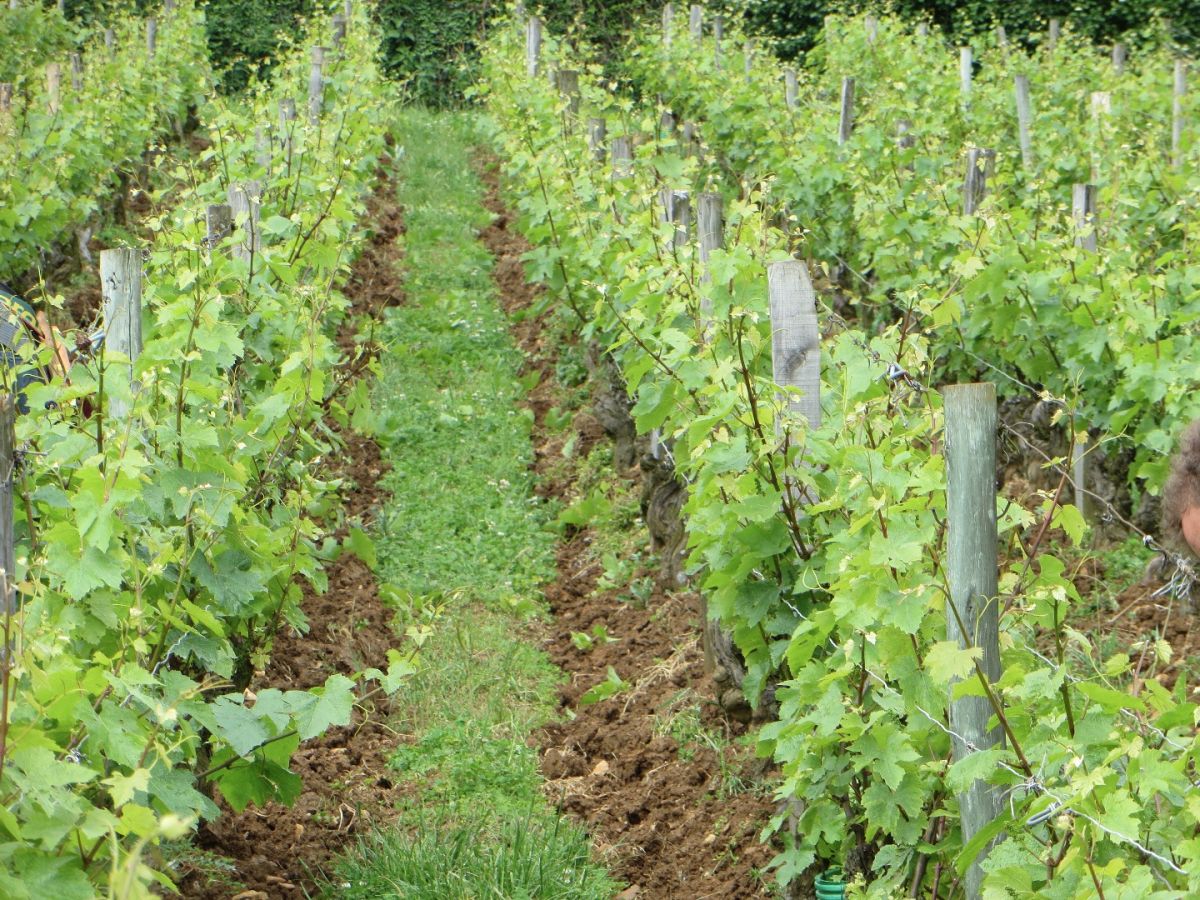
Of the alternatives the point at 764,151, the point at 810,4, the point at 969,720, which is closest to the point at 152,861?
the point at 969,720

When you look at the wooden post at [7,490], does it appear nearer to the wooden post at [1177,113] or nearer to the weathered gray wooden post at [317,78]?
the weathered gray wooden post at [317,78]

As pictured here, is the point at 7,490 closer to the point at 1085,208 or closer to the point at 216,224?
the point at 216,224

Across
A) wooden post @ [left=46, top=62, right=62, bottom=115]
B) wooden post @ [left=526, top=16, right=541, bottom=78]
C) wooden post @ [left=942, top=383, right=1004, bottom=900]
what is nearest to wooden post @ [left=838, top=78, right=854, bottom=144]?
wooden post @ [left=526, top=16, right=541, bottom=78]

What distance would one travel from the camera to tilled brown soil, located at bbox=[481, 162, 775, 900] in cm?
443

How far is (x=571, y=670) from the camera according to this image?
6.02 meters

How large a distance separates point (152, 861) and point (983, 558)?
2.00 m

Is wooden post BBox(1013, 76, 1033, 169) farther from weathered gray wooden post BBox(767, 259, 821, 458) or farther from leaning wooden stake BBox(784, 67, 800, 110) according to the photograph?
weathered gray wooden post BBox(767, 259, 821, 458)

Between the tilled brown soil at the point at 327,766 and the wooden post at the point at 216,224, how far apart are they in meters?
0.70

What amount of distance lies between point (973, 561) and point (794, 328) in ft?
4.79

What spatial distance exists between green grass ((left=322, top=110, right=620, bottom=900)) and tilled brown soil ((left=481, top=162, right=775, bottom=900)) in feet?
0.39

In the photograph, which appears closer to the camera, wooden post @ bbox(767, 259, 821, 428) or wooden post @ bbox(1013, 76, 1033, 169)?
wooden post @ bbox(767, 259, 821, 428)

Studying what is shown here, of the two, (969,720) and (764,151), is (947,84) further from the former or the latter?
(969,720)

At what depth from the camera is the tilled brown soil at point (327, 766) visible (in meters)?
4.23

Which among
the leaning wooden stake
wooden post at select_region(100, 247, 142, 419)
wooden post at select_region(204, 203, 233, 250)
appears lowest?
the leaning wooden stake
